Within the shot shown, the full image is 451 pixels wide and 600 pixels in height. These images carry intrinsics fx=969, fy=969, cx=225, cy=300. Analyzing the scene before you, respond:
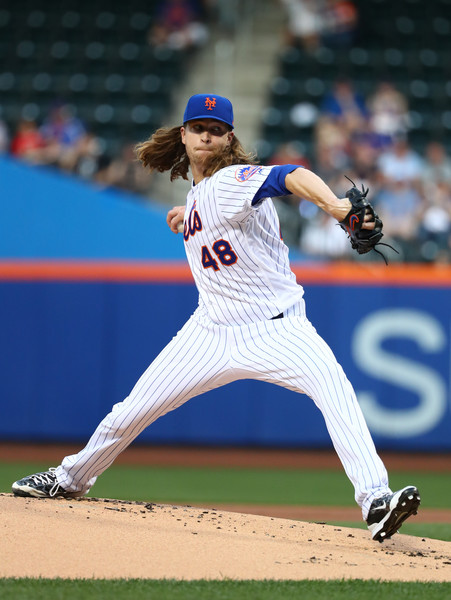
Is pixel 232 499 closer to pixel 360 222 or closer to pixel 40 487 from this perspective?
pixel 40 487

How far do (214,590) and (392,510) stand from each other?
82cm

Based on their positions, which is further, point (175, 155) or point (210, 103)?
point (175, 155)

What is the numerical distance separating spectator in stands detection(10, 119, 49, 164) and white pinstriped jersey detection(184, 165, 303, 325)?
670 cm

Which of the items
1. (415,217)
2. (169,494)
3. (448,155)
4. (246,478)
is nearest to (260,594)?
(169,494)

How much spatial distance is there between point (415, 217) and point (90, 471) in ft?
18.8

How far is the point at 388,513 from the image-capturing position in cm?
365

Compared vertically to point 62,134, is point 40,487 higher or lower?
lower

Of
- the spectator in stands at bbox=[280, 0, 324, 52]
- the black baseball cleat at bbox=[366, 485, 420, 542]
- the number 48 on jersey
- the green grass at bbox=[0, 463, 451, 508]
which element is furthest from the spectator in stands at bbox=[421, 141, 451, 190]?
the black baseball cleat at bbox=[366, 485, 420, 542]

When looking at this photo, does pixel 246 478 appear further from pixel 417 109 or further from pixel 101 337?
pixel 417 109

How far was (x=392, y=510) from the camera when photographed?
11.9ft

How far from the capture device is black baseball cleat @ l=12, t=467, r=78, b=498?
4.32 m

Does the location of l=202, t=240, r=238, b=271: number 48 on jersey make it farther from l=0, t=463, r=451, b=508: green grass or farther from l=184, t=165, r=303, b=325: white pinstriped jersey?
l=0, t=463, r=451, b=508: green grass

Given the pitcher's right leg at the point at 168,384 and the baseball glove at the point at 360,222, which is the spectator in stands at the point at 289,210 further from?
the baseball glove at the point at 360,222

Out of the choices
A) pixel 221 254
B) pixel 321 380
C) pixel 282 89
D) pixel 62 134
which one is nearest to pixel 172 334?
pixel 62 134
